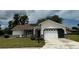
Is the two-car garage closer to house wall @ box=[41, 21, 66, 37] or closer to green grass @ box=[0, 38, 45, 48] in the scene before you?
house wall @ box=[41, 21, 66, 37]

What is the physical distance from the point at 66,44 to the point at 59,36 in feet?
1.00

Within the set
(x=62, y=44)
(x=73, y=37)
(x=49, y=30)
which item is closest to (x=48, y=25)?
(x=49, y=30)

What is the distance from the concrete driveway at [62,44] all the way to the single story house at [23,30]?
0.60 meters

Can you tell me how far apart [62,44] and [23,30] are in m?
1.18

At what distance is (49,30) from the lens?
727 centimetres

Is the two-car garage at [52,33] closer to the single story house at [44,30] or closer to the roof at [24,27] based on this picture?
the single story house at [44,30]

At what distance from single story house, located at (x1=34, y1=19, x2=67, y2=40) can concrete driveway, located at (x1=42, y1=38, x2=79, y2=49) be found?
0.46 feet

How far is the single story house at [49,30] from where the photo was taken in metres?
7.11

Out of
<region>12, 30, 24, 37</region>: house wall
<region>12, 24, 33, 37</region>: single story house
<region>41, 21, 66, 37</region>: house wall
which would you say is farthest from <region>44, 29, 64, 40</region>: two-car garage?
<region>12, 30, 24, 37</region>: house wall

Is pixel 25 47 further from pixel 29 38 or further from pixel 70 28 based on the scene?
pixel 70 28

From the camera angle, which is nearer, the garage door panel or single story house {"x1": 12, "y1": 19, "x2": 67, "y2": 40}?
single story house {"x1": 12, "y1": 19, "x2": 67, "y2": 40}

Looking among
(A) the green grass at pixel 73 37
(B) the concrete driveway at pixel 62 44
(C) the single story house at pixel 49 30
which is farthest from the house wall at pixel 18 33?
(A) the green grass at pixel 73 37

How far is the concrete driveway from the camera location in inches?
278
